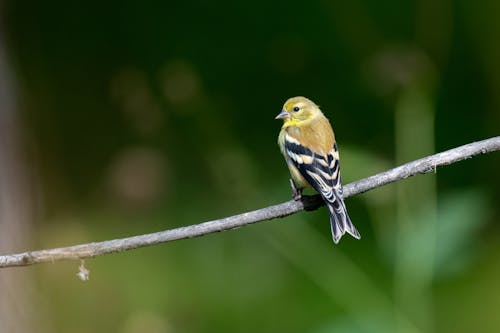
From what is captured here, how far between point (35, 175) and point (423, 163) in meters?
1.99

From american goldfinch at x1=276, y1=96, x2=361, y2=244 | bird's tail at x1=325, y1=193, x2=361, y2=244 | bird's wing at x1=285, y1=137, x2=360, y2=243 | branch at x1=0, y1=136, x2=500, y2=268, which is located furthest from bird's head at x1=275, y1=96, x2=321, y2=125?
branch at x1=0, y1=136, x2=500, y2=268

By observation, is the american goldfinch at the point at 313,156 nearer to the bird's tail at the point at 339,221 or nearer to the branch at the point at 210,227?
the bird's tail at the point at 339,221

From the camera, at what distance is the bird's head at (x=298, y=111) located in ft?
11.6

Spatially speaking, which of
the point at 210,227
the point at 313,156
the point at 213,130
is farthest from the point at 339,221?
the point at 213,130

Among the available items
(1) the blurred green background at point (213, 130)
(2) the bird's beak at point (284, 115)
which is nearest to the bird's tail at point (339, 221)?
(1) the blurred green background at point (213, 130)

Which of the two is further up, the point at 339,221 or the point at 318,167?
the point at 318,167

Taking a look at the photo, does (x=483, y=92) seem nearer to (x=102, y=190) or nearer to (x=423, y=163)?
(x=423, y=163)

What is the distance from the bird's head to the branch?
3.13 ft

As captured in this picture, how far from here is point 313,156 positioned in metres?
3.08

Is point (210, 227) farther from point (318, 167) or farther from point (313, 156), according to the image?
point (313, 156)

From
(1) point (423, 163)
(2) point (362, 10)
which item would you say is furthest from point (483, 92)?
(1) point (423, 163)

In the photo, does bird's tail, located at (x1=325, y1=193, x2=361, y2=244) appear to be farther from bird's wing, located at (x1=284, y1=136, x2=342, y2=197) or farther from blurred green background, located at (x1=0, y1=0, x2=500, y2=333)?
blurred green background, located at (x1=0, y1=0, x2=500, y2=333)

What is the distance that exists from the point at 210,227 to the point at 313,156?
0.86 m

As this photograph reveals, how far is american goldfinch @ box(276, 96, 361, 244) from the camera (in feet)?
9.41
